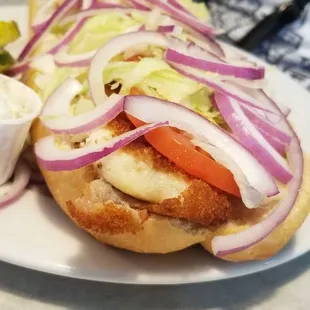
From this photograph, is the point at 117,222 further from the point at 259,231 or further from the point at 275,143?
the point at 275,143

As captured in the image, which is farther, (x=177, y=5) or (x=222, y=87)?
(x=177, y=5)

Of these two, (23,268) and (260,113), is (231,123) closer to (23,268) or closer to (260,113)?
(260,113)

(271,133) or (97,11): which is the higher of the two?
(271,133)

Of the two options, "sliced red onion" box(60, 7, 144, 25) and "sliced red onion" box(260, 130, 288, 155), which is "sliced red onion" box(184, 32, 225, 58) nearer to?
"sliced red onion" box(60, 7, 144, 25)

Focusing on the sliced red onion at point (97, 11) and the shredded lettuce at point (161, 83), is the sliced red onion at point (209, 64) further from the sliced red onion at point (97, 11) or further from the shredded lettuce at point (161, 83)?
the sliced red onion at point (97, 11)

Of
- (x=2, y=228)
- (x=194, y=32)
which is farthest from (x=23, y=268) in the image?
(x=194, y=32)

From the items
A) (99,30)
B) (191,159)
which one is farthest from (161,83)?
(99,30)

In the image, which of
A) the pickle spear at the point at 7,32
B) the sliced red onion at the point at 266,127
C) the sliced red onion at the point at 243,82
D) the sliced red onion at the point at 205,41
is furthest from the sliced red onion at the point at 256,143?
the pickle spear at the point at 7,32
